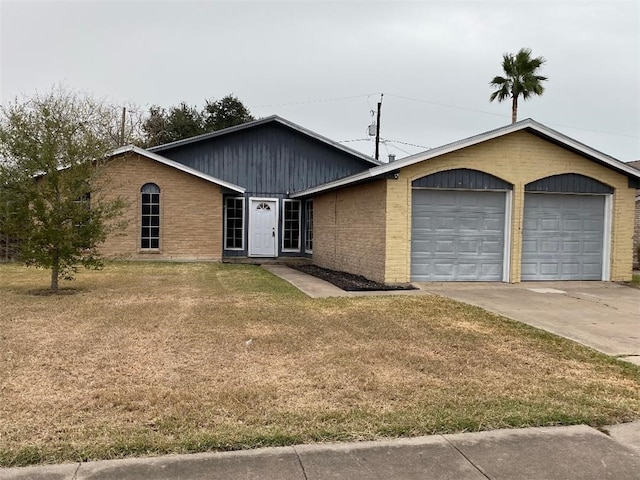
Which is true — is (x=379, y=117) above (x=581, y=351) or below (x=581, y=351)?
above

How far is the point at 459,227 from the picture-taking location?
1333 cm

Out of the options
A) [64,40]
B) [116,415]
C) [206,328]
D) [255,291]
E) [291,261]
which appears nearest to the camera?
[116,415]

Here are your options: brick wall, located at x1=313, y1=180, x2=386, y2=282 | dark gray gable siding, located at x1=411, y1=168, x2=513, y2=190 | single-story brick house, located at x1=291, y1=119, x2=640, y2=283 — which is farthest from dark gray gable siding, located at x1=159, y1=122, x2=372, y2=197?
dark gray gable siding, located at x1=411, y1=168, x2=513, y2=190

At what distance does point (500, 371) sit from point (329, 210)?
1229cm

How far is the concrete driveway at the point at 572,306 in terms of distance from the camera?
24.5 ft

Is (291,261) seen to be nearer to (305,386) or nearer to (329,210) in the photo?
(329,210)

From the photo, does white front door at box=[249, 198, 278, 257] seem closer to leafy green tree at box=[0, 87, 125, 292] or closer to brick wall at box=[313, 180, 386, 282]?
brick wall at box=[313, 180, 386, 282]

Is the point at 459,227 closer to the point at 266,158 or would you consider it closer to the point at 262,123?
the point at 266,158

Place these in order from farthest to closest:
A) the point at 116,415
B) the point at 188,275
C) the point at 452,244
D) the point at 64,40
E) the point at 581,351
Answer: the point at 64,40, the point at 188,275, the point at 452,244, the point at 581,351, the point at 116,415

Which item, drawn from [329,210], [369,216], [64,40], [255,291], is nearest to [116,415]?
[255,291]

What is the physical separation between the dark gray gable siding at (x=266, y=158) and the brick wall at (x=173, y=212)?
2.00m

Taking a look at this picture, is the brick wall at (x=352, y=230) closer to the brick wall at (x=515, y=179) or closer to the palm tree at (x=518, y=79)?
the brick wall at (x=515, y=179)

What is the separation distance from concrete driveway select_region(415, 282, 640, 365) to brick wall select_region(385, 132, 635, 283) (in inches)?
31.5

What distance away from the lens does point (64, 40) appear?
16688mm
